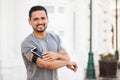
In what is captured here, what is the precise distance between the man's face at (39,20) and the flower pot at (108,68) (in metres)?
13.2

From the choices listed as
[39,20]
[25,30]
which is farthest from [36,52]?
[25,30]

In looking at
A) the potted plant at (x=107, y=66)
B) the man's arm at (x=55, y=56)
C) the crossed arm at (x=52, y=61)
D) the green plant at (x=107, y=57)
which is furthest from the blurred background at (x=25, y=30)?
the crossed arm at (x=52, y=61)

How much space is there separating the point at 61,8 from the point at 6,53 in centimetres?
344

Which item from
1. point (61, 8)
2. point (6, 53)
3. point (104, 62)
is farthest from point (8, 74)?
point (104, 62)

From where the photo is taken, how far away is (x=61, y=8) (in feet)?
40.9

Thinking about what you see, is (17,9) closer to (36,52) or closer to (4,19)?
(4,19)

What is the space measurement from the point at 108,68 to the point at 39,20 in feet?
44.2

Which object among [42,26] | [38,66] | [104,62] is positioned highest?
[42,26]

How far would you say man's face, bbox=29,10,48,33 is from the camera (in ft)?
12.5

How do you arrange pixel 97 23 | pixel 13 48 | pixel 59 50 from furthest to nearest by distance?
pixel 97 23, pixel 13 48, pixel 59 50

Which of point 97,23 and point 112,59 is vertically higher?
point 97,23

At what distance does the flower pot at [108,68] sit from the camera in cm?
1693

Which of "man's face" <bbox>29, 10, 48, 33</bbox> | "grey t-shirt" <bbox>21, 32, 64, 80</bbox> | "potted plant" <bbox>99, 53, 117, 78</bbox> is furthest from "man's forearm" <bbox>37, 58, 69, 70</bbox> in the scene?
"potted plant" <bbox>99, 53, 117, 78</bbox>

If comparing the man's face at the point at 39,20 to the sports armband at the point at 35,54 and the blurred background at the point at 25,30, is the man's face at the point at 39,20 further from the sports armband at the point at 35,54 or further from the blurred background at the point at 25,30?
the blurred background at the point at 25,30
